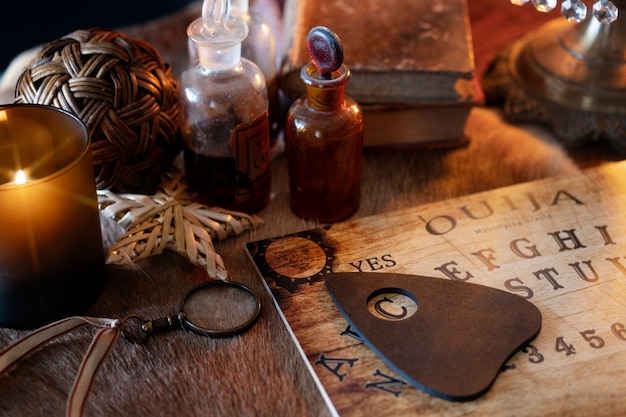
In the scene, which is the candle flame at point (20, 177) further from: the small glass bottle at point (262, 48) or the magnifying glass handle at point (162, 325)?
the small glass bottle at point (262, 48)

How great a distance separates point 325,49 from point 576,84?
34 cm

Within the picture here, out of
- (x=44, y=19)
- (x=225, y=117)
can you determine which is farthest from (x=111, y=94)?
(x=44, y=19)

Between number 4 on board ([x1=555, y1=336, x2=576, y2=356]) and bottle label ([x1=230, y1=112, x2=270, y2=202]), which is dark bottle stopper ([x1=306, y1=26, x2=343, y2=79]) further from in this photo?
number 4 on board ([x1=555, y1=336, x2=576, y2=356])

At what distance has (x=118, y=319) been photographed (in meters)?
0.60

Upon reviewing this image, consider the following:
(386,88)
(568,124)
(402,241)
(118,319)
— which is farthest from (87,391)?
(568,124)

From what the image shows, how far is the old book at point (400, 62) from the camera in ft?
2.56

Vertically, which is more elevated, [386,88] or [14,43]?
[386,88]

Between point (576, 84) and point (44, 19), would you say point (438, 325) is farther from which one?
point (44, 19)

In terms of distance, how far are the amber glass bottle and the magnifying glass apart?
0.13 meters

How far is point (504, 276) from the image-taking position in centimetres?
63

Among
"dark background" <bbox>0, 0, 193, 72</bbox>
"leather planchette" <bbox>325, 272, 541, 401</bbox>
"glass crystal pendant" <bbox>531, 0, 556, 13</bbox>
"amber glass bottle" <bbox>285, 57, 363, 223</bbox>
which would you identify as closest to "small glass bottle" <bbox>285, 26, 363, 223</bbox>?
"amber glass bottle" <bbox>285, 57, 363, 223</bbox>

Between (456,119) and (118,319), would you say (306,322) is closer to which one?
(118,319)

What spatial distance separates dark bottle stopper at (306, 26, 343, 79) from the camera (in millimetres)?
623

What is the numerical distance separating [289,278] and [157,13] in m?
1.00
